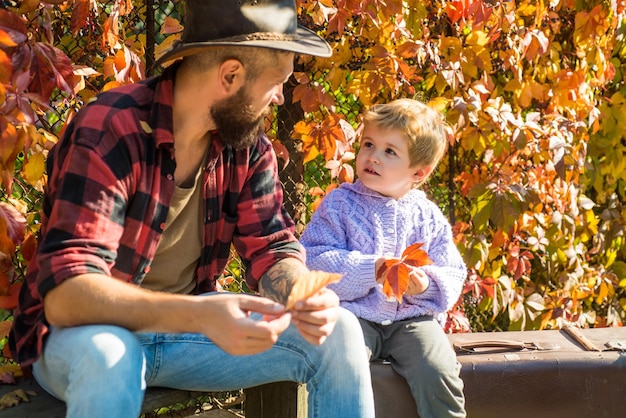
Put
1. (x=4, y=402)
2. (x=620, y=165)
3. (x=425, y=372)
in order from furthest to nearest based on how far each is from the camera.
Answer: (x=620, y=165)
(x=425, y=372)
(x=4, y=402)

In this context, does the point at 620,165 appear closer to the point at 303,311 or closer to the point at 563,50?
the point at 563,50

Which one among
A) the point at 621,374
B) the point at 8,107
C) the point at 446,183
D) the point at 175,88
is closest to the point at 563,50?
the point at 446,183

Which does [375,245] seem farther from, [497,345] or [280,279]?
[280,279]

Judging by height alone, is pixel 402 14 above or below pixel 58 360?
above

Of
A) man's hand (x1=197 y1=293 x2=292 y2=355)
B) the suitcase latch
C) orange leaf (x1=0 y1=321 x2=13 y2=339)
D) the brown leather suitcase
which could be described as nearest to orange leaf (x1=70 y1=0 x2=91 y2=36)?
orange leaf (x1=0 y1=321 x2=13 y2=339)

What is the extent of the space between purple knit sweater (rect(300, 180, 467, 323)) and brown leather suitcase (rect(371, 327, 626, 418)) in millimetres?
224

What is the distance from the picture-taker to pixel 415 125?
10.5 feet

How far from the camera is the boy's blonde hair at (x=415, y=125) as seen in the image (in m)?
3.18

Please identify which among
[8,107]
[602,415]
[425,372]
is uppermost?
[8,107]

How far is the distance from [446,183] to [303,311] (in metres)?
2.27

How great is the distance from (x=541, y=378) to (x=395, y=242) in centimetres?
65

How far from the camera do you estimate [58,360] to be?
214 cm

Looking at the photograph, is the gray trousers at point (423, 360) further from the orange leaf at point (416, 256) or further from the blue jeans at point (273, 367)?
the blue jeans at point (273, 367)

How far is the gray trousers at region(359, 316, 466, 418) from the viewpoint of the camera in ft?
9.57
